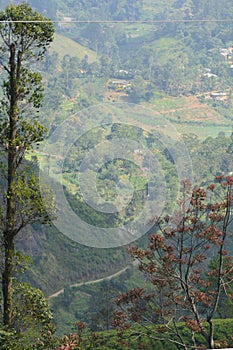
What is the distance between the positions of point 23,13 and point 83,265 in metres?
9.38

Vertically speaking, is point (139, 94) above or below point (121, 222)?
above

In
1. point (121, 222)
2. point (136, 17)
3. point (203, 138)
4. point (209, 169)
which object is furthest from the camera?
point (136, 17)

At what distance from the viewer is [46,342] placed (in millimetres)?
3238

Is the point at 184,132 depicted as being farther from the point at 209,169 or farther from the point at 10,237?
the point at 10,237

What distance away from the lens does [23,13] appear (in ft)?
10.5

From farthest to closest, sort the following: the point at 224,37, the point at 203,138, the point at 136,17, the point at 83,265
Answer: the point at 136,17, the point at 224,37, the point at 203,138, the point at 83,265

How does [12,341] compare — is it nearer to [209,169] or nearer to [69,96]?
[209,169]

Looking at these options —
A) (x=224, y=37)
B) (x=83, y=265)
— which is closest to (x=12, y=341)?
(x=83, y=265)

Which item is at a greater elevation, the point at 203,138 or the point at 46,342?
the point at 203,138

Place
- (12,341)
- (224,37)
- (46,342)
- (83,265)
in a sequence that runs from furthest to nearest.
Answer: (224,37) < (83,265) < (46,342) < (12,341)

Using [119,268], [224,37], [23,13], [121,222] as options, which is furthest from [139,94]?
[23,13]

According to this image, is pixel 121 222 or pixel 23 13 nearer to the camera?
pixel 23 13

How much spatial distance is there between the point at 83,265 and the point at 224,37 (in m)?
20.2

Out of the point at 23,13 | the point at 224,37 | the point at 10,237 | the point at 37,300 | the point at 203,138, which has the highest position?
the point at 224,37
